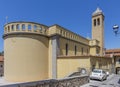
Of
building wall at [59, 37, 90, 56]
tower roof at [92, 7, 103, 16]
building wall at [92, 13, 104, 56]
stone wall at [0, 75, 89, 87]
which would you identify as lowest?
stone wall at [0, 75, 89, 87]

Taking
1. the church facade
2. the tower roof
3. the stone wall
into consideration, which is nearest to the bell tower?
the tower roof

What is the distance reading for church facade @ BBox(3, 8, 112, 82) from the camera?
2216cm

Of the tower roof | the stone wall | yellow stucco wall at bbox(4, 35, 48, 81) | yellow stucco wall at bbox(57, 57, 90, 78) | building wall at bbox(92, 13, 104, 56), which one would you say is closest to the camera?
the stone wall

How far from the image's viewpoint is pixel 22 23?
75.8ft

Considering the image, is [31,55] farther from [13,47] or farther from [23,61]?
[13,47]

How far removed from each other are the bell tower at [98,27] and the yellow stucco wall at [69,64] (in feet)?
72.9

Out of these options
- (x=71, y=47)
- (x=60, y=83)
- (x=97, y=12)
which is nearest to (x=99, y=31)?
(x=97, y=12)

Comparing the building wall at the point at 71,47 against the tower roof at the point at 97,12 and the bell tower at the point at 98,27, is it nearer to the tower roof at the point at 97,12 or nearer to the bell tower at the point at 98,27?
the bell tower at the point at 98,27

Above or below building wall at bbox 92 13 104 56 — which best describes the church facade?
below

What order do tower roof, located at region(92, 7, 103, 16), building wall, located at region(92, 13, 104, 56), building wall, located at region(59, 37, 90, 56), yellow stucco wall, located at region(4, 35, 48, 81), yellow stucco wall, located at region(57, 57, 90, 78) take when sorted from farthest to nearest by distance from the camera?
1. tower roof, located at region(92, 7, 103, 16)
2. building wall, located at region(92, 13, 104, 56)
3. building wall, located at region(59, 37, 90, 56)
4. yellow stucco wall, located at region(4, 35, 48, 81)
5. yellow stucco wall, located at region(57, 57, 90, 78)

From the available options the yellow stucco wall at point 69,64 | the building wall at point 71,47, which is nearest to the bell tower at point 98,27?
the building wall at point 71,47

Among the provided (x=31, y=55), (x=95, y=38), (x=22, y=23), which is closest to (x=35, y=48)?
(x=31, y=55)

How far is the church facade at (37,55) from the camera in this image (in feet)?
72.7

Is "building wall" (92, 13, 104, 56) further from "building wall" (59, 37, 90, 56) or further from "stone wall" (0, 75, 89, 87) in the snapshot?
"stone wall" (0, 75, 89, 87)
